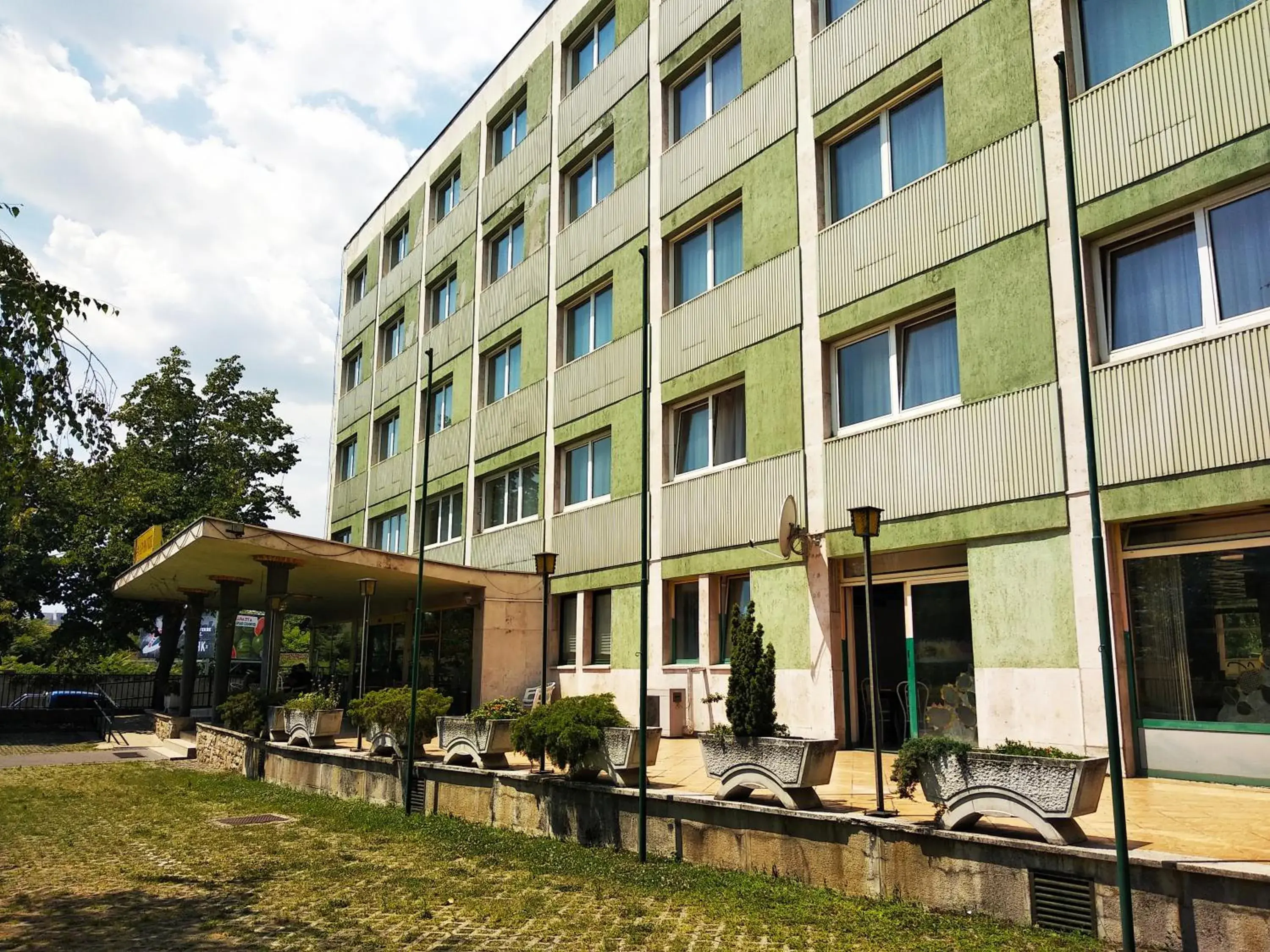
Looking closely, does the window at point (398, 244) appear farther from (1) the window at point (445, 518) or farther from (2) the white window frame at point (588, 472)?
(2) the white window frame at point (588, 472)

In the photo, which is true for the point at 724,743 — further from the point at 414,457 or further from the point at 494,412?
the point at 414,457

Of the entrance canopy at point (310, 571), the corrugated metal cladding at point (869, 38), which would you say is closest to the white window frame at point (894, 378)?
the corrugated metal cladding at point (869, 38)

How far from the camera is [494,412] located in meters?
25.0

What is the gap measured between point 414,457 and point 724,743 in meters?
22.8

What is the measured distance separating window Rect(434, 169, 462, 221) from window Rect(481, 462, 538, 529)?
998cm

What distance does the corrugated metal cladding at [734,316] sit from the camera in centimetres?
1588

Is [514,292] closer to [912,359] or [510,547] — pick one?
[510,547]

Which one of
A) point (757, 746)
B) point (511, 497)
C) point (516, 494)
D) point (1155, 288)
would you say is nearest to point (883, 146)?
point (1155, 288)

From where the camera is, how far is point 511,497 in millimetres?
24156

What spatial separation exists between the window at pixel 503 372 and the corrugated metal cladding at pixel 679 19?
8295 millimetres

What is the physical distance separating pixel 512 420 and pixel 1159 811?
18121 millimetres

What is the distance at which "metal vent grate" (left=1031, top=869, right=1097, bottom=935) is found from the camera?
647 cm

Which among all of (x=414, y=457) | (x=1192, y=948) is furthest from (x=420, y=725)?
(x=414, y=457)

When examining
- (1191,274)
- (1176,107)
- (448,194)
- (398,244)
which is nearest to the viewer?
(1191,274)
